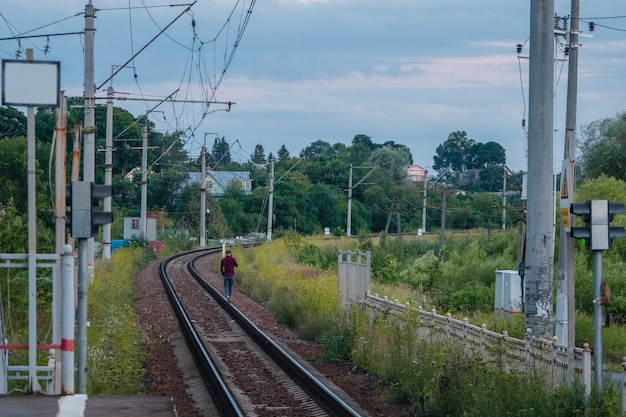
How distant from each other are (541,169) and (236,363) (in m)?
8.74

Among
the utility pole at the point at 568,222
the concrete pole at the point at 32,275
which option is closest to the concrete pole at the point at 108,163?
the utility pole at the point at 568,222

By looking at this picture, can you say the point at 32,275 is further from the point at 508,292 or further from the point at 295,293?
the point at 295,293

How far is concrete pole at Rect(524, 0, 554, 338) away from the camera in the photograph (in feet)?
47.3

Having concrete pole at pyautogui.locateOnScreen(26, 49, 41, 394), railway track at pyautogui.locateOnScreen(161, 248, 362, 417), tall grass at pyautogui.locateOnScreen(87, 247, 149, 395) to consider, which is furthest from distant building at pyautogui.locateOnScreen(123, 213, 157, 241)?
concrete pole at pyautogui.locateOnScreen(26, 49, 41, 394)

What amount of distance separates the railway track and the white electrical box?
635 cm

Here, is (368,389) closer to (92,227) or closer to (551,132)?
(551,132)

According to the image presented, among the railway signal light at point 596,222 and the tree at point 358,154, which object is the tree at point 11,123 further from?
the railway signal light at point 596,222

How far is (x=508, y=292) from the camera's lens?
993 inches

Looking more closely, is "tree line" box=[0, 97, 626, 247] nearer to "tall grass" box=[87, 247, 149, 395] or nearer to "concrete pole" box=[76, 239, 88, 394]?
"tall grass" box=[87, 247, 149, 395]

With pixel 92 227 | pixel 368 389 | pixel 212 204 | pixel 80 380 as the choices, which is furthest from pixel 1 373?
pixel 212 204

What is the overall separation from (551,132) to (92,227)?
22.2ft

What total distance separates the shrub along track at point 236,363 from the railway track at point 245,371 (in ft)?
0.06

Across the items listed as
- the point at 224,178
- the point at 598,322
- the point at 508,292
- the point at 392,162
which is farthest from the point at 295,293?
the point at 224,178

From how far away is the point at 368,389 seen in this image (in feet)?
56.9
